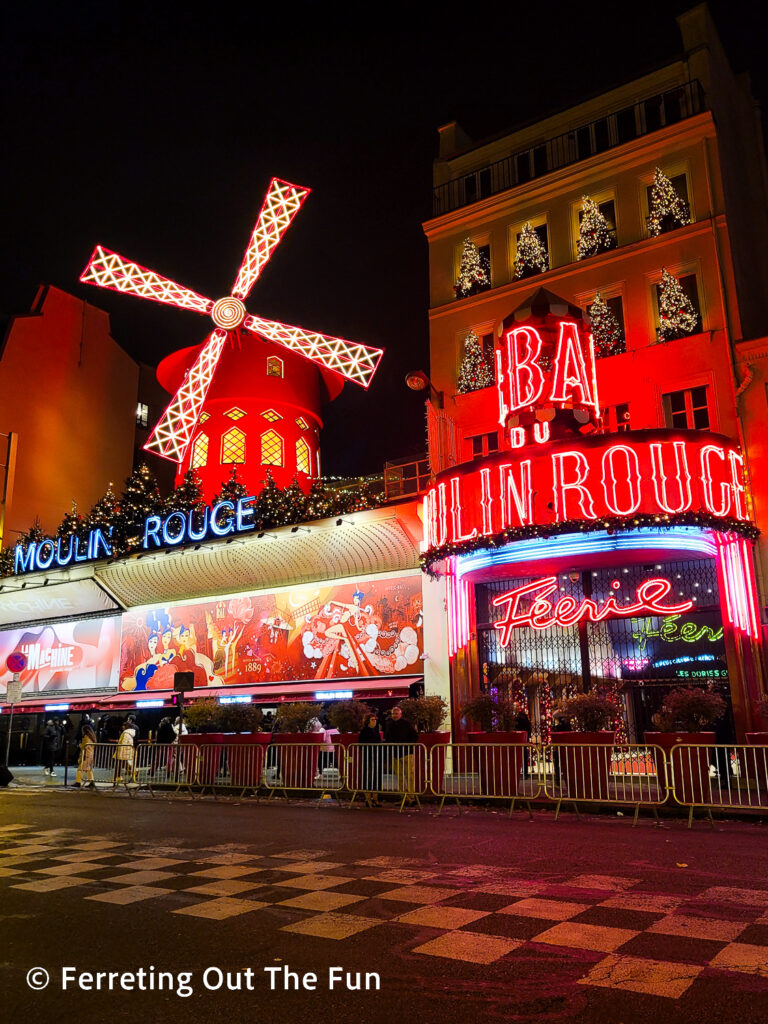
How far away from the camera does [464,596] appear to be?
17906 mm

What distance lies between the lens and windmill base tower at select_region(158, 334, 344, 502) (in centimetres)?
2630

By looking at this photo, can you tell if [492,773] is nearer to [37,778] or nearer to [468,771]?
[468,771]

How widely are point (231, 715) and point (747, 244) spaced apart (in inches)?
631

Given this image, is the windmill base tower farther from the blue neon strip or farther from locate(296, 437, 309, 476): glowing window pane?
the blue neon strip

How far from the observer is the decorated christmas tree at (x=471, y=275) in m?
20.2

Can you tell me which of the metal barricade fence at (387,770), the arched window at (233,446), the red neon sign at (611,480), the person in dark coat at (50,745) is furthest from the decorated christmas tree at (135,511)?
the metal barricade fence at (387,770)

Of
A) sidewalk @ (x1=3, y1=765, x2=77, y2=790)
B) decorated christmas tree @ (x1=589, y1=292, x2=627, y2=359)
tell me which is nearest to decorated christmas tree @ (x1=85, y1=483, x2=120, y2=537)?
sidewalk @ (x1=3, y1=765, x2=77, y2=790)

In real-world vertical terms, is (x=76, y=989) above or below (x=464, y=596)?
below

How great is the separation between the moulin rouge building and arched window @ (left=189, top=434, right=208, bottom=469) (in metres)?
9.70

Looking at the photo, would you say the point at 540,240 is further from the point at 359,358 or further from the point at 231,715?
the point at 231,715

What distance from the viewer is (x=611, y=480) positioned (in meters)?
14.3

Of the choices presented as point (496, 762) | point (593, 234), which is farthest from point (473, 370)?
point (496, 762)

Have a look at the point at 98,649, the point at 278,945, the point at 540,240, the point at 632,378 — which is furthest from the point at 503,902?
the point at 98,649

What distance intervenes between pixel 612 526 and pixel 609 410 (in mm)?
4302
